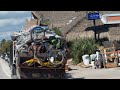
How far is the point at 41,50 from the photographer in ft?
56.0

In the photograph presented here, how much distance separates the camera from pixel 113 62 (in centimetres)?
2681

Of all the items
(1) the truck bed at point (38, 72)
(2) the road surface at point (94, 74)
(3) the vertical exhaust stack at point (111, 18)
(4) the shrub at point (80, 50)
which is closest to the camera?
(1) the truck bed at point (38, 72)

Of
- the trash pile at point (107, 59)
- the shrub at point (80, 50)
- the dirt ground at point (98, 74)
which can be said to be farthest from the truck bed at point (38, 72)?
the shrub at point (80, 50)

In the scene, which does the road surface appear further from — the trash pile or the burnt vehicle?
the burnt vehicle

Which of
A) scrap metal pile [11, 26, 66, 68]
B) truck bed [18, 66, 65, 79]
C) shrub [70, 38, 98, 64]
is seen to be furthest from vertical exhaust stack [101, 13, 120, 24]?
truck bed [18, 66, 65, 79]

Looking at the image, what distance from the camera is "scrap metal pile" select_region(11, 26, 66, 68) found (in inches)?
661

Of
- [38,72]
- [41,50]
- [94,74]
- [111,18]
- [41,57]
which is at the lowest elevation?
[94,74]

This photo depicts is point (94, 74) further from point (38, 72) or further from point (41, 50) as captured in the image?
point (38, 72)

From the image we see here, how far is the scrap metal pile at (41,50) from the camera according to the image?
16797mm

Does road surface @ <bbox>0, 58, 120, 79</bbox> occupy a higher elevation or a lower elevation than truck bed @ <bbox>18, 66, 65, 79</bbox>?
lower

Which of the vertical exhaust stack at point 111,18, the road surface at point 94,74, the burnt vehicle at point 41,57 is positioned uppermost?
the vertical exhaust stack at point 111,18

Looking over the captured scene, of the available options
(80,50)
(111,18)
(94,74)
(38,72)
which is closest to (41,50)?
(38,72)

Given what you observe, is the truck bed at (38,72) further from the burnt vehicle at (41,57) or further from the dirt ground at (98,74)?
the dirt ground at (98,74)
